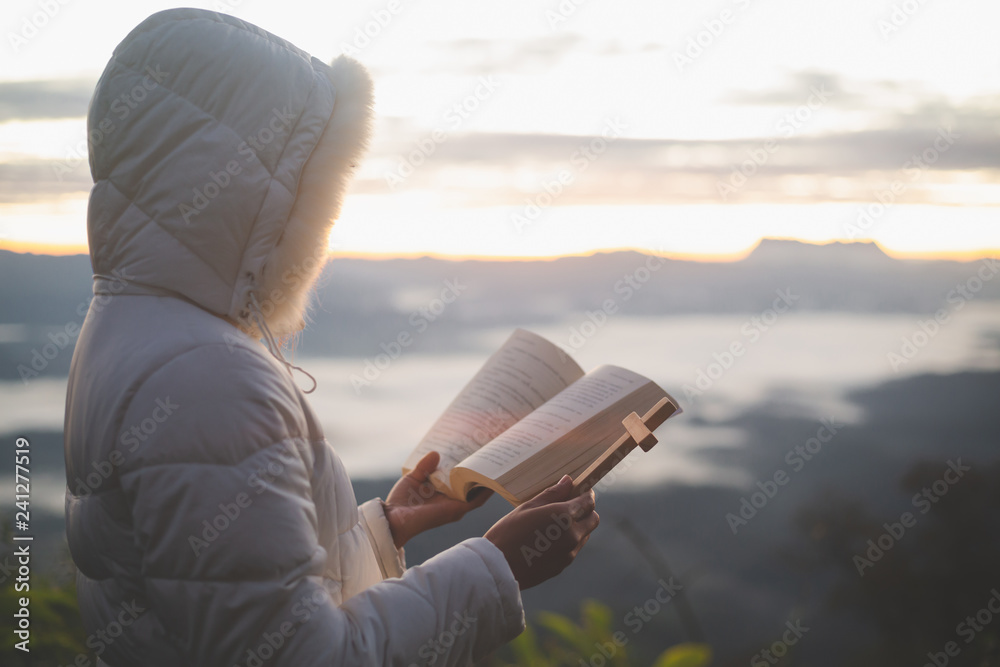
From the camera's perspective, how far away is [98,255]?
87 centimetres

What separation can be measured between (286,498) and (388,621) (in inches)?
7.9

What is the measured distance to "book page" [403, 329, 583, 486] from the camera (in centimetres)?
122

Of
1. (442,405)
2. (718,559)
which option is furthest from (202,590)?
(718,559)

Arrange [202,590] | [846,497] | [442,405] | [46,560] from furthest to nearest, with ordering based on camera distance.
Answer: [846,497]
[442,405]
[46,560]
[202,590]

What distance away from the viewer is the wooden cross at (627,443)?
36.8 inches

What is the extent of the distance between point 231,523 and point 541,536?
41 cm

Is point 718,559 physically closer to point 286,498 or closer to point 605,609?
point 605,609

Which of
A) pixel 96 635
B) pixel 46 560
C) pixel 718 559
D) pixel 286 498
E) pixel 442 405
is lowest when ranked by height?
pixel 46 560
